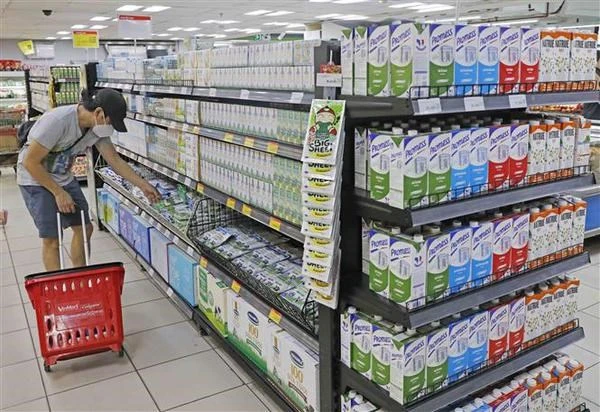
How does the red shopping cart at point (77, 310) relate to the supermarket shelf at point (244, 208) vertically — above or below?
below

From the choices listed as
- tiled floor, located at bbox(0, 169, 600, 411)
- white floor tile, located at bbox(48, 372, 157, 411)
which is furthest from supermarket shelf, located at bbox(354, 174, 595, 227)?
white floor tile, located at bbox(48, 372, 157, 411)

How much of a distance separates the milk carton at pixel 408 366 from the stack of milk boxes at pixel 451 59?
880 millimetres

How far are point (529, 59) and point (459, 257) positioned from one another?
843 millimetres

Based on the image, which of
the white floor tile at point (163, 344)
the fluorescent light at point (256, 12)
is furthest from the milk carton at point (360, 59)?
the fluorescent light at point (256, 12)

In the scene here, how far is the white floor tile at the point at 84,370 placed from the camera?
3.16 metres

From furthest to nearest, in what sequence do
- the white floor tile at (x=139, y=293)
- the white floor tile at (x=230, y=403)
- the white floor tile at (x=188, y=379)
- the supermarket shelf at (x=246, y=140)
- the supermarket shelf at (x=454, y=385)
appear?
1. the white floor tile at (x=139, y=293)
2. the white floor tile at (x=188, y=379)
3. the white floor tile at (x=230, y=403)
4. the supermarket shelf at (x=246, y=140)
5. the supermarket shelf at (x=454, y=385)

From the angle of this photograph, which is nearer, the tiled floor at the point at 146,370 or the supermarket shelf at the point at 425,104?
the supermarket shelf at the point at 425,104

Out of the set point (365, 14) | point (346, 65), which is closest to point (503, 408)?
point (346, 65)

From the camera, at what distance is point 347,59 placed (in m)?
2.01

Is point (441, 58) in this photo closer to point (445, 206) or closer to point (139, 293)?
point (445, 206)

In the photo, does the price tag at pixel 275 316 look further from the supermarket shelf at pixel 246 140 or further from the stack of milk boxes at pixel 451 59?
the stack of milk boxes at pixel 451 59

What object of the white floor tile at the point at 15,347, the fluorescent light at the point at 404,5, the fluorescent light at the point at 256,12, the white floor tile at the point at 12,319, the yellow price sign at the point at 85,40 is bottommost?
the white floor tile at the point at 15,347

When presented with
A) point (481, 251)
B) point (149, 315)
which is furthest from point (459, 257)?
point (149, 315)

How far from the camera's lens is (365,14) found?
16141 mm
